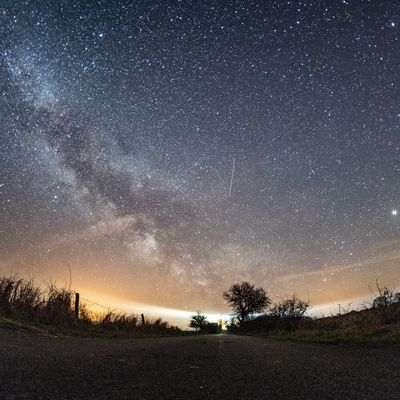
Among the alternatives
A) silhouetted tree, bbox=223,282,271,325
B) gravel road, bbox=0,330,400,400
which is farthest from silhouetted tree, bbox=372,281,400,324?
silhouetted tree, bbox=223,282,271,325

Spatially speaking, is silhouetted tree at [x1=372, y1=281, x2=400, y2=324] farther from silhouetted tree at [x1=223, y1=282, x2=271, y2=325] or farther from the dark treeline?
silhouetted tree at [x1=223, y1=282, x2=271, y2=325]

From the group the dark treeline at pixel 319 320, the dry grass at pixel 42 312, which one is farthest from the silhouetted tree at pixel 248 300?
the dry grass at pixel 42 312

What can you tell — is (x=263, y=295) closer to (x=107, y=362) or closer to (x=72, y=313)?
(x=72, y=313)

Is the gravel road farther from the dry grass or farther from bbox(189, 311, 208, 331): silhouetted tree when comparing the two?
bbox(189, 311, 208, 331): silhouetted tree

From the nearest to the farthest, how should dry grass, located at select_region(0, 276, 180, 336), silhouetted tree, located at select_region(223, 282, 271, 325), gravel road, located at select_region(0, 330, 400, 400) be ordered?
gravel road, located at select_region(0, 330, 400, 400)
dry grass, located at select_region(0, 276, 180, 336)
silhouetted tree, located at select_region(223, 282, 271, 325)

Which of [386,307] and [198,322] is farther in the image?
[198,322]

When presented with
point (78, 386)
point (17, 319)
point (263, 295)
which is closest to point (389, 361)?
point (78, 386)

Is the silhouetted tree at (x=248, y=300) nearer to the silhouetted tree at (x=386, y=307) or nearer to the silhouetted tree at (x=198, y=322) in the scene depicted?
the silhouetted tree at (x=198, y=322)

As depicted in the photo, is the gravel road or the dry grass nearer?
the gravel road

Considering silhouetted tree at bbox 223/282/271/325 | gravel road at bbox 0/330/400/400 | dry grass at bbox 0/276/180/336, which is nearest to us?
gravel road at bbox 0/330/400/400

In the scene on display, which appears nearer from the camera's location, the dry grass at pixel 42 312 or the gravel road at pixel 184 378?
the gravel road at pixel 184 378

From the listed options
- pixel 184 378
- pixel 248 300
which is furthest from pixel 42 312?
pixel 248 300

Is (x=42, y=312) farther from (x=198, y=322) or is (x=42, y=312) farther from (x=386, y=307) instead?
(x=198, y=322)

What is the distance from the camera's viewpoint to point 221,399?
3080 millimetres
